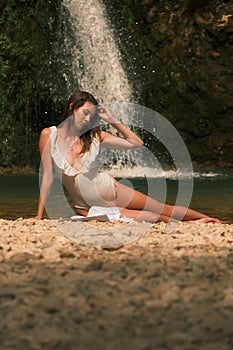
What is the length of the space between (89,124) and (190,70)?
25.8 feet

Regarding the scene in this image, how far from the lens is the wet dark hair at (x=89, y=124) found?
456cm

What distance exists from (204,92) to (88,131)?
311 inches

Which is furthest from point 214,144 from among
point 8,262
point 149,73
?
point 8,262

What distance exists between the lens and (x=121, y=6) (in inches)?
485

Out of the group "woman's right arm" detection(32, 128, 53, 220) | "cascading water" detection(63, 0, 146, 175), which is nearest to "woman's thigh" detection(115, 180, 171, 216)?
"woman's right arm" detection(32, 128, 53, 220)

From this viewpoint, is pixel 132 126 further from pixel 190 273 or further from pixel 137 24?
pixel 190 273

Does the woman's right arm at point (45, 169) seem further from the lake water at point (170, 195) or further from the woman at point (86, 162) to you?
the lake water at point (170, 195)

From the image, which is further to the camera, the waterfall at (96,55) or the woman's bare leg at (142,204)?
the waterfall at (96,55)

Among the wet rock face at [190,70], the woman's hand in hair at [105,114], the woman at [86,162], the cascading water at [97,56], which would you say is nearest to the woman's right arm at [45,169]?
the woman at [86,162]

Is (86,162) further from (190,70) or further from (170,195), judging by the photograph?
(190,70)

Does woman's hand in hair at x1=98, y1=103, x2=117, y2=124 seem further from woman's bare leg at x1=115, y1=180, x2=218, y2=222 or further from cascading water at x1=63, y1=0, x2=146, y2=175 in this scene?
cascading water at x1=63, y1=0, x2=146, y2=175

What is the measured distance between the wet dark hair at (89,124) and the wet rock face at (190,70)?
7774 mm

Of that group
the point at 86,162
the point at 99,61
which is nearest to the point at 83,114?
the point at 86,162

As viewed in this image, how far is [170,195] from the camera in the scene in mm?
7418
